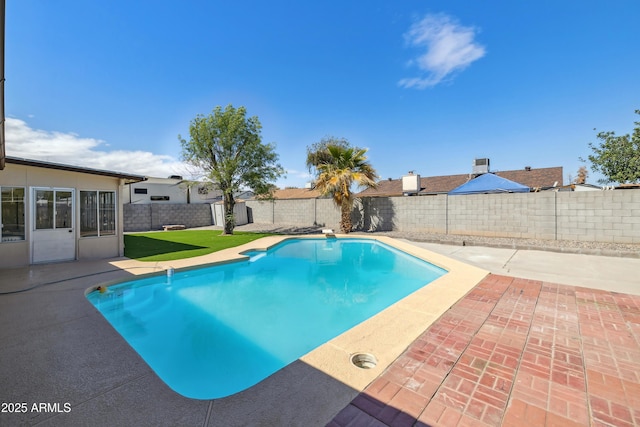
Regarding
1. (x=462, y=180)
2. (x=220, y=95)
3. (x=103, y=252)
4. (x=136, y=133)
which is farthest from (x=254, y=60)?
(x=462, y=180)

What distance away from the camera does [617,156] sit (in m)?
21.5

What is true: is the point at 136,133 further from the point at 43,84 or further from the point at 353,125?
the point at 353,125

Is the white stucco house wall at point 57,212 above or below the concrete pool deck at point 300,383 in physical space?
above

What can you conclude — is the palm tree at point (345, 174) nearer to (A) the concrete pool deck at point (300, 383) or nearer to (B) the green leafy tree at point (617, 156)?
(A) the concrete pool deck at point (300, 383)

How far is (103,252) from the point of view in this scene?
9984 mm

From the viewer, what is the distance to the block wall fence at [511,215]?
1018 cm

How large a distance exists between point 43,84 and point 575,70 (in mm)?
23345

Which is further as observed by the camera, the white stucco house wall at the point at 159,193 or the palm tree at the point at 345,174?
the white stucco house wall at the point at 159,193

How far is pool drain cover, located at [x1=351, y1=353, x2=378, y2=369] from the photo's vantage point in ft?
10.2

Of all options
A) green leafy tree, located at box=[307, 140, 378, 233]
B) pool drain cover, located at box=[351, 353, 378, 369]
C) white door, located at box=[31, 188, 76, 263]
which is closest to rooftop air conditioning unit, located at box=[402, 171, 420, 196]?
green leafy tree, located at box=[307, 140, 378, 233]

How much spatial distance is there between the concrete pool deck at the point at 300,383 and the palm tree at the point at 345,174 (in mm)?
10882

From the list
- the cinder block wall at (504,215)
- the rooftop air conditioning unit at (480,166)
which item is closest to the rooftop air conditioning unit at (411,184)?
the rooftop air conditioning unit at (480,166)

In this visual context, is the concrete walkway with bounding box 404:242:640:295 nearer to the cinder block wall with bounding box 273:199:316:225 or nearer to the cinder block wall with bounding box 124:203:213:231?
the cinder block wall with bounding box 273:199:316:225

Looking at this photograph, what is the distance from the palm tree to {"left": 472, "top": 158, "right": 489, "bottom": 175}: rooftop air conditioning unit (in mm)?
15472
